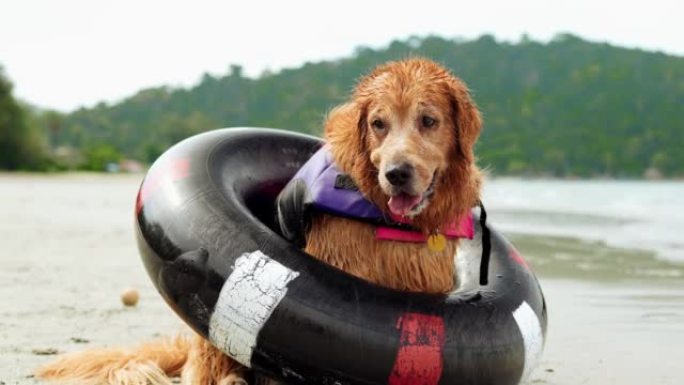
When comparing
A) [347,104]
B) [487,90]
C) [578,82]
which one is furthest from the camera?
[578,82]

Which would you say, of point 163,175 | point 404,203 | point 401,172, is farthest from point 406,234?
point 163,175

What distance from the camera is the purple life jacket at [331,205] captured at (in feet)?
13.9

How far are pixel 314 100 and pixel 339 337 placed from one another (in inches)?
3363

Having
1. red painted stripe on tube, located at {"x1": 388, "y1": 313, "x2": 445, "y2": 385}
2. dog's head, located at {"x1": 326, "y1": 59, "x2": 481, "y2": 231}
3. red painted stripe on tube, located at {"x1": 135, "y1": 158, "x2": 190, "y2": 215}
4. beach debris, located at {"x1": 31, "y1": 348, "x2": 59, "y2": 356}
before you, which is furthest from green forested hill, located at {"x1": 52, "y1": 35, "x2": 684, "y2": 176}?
red painted stripe on tube, located at {"x1": 388, "y1": 313, "x2": 445, "y2": 385}

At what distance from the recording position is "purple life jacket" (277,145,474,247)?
4.23 metres

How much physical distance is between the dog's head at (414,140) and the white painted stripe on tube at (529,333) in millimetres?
639

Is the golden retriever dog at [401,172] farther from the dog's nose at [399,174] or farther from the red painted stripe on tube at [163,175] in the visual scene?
the red painted stripe on tube at [163,175]

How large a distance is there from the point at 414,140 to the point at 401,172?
23 centimetres

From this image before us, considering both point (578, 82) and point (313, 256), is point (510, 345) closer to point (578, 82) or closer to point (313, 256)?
point (313, 256)

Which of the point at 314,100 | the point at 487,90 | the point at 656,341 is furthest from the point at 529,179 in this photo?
the point at 656,341

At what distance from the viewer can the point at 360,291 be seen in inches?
158

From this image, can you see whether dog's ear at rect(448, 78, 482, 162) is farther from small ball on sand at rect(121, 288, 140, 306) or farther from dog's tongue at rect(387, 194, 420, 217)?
small ball on sand at rect(121, 288, 140, 306)

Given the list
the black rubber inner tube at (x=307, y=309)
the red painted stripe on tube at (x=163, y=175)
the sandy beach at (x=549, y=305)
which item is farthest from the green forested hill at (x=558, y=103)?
the black rubber inner tube at (x=307, y=309)

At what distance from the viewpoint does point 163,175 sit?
477cm
